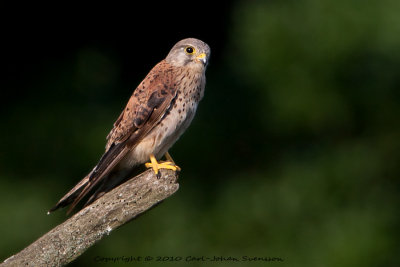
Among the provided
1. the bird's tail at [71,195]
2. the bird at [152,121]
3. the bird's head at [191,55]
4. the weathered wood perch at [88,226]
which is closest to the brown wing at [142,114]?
the bird at [152,121]

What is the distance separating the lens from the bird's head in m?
3.37

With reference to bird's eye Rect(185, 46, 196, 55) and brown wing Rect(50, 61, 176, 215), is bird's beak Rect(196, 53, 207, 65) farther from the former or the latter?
brown wing Rect(50, 61, 176, 215)

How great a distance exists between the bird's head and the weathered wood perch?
1178 mm

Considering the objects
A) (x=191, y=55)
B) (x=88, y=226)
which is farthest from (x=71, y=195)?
(x=191, y=55)

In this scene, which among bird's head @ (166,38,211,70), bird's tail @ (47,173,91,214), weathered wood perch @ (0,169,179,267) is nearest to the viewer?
weathered wood perch @ (0,169,179,267)

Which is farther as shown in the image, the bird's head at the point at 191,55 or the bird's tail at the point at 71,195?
the bird's head at the point at 191,55

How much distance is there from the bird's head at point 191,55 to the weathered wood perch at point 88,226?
118 centimetres

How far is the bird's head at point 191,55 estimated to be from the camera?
3.37 metres

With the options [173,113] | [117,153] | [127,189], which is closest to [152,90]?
[173,113]

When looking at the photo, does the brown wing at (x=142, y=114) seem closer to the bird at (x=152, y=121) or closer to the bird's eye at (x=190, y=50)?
the bird at (x=152, y=121)

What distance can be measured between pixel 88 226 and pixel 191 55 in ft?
4.91

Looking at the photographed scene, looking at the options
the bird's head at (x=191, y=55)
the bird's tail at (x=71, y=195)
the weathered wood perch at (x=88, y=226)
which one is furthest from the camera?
the bird's head at (x=191, y=55)

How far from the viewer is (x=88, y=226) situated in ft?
6.98

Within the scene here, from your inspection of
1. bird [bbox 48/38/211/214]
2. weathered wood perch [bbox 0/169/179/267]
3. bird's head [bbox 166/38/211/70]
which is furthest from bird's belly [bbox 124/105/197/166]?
weathered wood perch [bbox 0/169/179/267]
